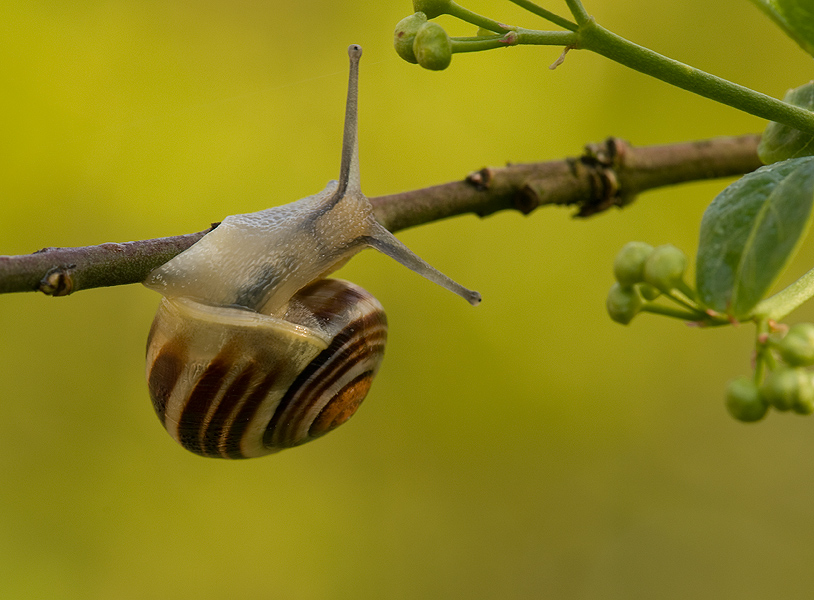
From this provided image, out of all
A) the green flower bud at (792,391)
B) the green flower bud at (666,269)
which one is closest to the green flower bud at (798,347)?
the green flower bud at (792,391)

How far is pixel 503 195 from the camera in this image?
1.27 m

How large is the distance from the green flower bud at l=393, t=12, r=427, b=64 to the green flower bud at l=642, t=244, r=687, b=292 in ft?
1.24

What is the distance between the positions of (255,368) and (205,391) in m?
0.09

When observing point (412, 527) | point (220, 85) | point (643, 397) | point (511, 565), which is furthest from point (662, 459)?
point (220, 85)

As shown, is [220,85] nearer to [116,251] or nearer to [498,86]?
[498,86]

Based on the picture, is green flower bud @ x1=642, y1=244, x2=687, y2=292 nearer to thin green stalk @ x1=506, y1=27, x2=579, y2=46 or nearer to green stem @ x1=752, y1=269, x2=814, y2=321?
green stem @ x1=752, y1=269, x2=814, y2=321

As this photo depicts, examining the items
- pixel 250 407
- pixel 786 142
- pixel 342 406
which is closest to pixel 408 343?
pixel 342 406

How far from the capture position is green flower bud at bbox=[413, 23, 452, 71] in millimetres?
873

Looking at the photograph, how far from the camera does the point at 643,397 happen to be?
286cm

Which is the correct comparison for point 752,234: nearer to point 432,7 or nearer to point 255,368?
point 432,7

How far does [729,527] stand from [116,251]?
8.94 feet

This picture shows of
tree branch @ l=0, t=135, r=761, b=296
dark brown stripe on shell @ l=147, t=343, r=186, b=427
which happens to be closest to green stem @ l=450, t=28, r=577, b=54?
tree branch @ l=0, t=135, r=761, b=296

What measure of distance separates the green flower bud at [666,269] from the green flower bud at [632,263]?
0.03m

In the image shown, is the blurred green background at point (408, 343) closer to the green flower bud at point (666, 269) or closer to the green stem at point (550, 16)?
the green stem at point (550, 16)
